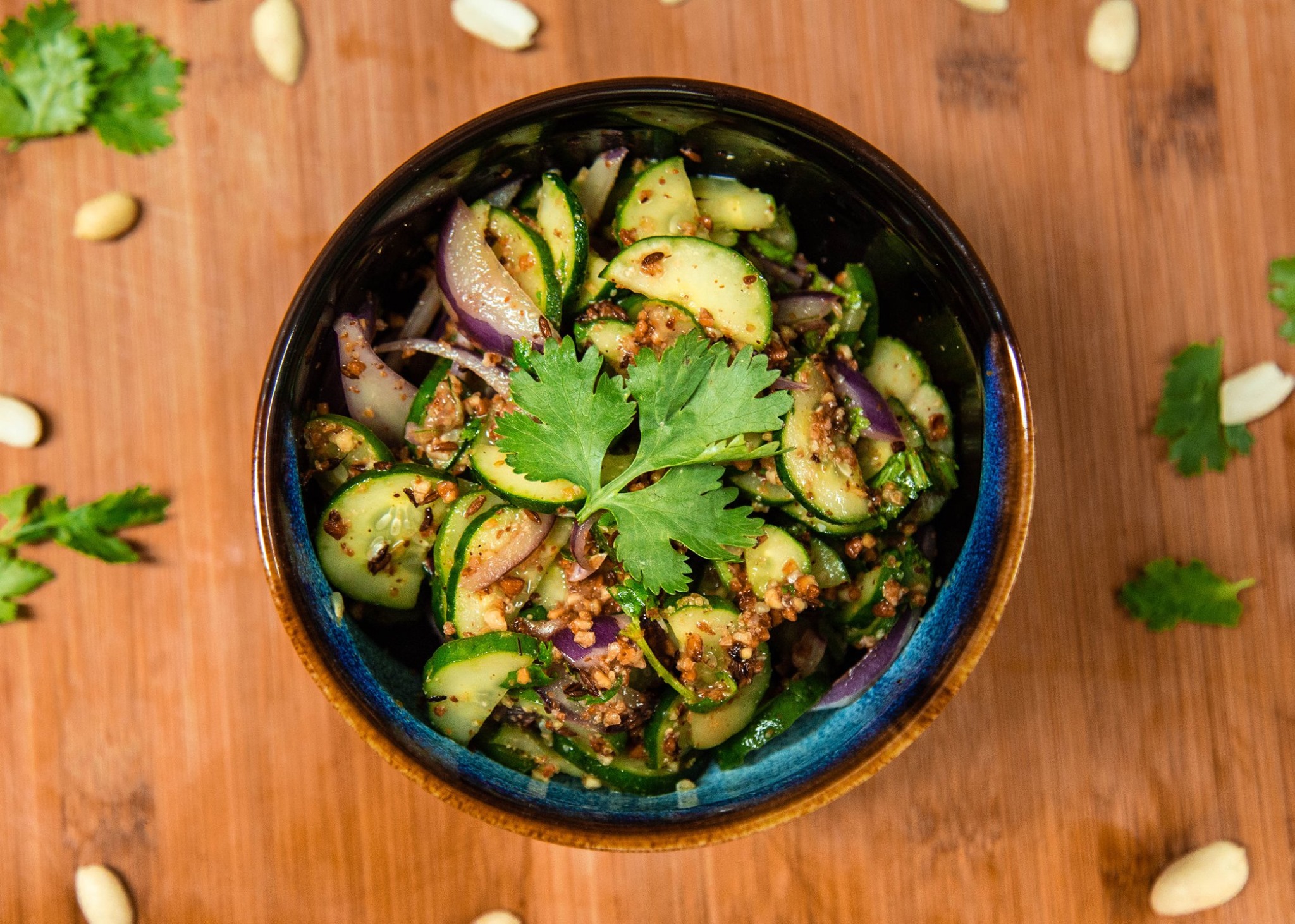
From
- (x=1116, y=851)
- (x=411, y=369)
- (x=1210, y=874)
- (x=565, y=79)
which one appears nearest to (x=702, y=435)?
(x=411, y=369)

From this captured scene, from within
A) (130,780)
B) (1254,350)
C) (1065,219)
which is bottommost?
(130,780)

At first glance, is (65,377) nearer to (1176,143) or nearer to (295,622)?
(295,622)

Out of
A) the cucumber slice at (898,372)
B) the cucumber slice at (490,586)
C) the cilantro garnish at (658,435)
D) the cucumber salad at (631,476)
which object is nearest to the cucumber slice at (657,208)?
the cucumber salad at (631,476)

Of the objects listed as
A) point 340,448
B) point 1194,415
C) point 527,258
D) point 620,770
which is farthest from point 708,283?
point 1194,415

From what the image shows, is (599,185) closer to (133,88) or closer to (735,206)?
(735,206)

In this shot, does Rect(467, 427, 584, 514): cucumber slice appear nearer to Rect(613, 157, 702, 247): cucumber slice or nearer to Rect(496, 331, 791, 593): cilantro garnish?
Rect(496, 331, 791, 593): cilantro garnish

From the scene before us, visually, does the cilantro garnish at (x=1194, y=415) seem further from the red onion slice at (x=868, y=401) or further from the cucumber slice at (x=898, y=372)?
the red onion slice at (x=868, y=401)

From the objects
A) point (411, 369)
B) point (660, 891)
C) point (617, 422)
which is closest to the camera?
point (617, 422)
